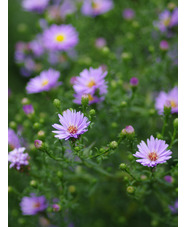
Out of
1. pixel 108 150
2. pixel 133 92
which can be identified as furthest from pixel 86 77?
pixel 108 150

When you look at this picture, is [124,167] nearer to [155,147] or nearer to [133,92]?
[155,147]

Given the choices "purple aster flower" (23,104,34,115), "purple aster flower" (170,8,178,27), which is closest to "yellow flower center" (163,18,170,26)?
"purple aster flower" (170,8,178,27)

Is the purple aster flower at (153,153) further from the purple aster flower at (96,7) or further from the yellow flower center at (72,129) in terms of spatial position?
the purple aster flower at (96,7)

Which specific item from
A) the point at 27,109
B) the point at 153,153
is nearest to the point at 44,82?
the point at 27,109

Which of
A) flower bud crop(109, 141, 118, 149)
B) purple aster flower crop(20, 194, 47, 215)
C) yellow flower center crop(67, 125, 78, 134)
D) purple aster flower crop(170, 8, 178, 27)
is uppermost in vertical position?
purple aster flower crop(170, 8, 178, 27)

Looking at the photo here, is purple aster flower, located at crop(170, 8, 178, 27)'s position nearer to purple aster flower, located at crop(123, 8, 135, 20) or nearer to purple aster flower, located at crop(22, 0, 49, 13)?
purple aster flower, located at crop(123, 8, 135, 20)

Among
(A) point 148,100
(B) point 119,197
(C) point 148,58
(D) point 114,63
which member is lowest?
(B) point 119,197

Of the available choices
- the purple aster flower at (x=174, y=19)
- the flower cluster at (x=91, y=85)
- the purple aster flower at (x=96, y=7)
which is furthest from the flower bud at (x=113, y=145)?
the purple aster flower at (x=96, y=7)
